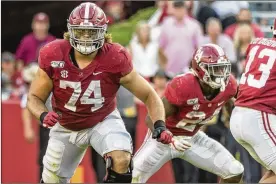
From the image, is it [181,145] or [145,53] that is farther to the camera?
[145,53]

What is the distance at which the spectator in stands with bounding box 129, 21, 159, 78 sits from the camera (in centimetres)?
1249

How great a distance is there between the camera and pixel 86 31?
328 inches

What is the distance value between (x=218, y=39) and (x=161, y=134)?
4.23 metres

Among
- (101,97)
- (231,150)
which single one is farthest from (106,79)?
(231,150)

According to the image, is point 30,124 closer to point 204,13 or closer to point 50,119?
point 204,13

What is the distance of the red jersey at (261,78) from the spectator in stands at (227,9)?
4.81 m

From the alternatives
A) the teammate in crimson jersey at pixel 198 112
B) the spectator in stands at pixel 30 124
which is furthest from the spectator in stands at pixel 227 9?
the teammate in crimson jersey at pixel 198 112

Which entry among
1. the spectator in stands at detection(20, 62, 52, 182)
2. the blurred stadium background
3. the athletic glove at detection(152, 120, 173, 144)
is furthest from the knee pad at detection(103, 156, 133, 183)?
the spectator in stands at detection(20, 62, 52, 182)

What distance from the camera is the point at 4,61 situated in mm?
13297

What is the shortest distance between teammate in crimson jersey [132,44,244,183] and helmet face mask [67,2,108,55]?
111 cm

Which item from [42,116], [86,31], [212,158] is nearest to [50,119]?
[42,116]

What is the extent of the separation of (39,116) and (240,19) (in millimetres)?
4704

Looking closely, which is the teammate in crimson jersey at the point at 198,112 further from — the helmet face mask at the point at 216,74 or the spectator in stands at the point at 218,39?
the spectator in stands at the point at 218,39

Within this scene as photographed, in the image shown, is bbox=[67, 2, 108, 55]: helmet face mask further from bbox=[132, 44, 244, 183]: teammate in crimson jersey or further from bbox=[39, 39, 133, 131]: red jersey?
bbox=[132, 44, 244, 183]: teammate in crimson jersey
